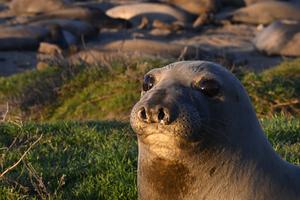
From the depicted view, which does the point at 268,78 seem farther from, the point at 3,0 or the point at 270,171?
the point at 3,0

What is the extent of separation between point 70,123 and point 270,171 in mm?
3316

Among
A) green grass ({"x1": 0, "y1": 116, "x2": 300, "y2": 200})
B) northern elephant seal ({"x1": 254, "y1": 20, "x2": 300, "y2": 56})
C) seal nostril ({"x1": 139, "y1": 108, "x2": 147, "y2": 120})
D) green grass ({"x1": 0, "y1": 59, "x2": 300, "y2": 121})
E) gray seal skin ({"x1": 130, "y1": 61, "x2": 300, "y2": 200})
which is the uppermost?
seal nostril ({"x1": 139, "y1": 108, "x2": 147, "y2": 120})

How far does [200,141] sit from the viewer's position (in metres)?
3.13

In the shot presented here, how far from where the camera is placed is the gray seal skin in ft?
9.97

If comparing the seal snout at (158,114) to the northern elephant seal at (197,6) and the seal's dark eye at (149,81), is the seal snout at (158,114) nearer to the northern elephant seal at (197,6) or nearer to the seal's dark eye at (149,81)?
the seal's dark eye at (149,81)

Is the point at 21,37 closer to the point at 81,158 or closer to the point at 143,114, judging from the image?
the point at 81,158

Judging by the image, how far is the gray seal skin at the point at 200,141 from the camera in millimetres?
3039

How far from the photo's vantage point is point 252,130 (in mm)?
3316

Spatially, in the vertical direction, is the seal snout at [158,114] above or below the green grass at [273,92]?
above

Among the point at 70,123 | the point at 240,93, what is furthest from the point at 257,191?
the point at 70,123

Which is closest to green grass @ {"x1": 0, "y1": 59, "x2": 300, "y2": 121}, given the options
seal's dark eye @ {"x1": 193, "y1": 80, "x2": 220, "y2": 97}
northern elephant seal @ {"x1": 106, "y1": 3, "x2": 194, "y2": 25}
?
seal's dark eye @ {"x1": 193, "y1": 80, "x2": 220, "y2": 97}

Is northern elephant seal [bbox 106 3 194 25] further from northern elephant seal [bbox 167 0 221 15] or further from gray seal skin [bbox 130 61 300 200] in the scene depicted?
gray seal skin [bbox 130 61 300 200]

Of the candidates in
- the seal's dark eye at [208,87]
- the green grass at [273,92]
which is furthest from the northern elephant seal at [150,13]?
the seal's dark eye at [208,87]

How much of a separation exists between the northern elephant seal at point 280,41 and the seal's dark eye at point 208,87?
1303 cm
